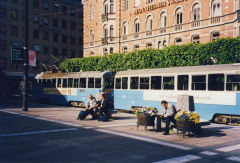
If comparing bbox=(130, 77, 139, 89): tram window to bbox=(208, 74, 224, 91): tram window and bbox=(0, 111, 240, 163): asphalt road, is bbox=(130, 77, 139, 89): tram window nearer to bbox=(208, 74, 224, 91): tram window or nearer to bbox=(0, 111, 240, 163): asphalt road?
bbox=(208, 74, 224, 91): tram window

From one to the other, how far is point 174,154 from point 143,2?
89.4ft

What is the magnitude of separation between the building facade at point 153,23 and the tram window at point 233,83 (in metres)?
10.9

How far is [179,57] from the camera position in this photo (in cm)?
2161

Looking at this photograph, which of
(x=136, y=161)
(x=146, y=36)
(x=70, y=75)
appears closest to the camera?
(x=136, y=161)

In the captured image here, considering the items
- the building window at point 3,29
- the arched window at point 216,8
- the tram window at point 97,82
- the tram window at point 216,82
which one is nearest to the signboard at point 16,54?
the tram window at point 97,82

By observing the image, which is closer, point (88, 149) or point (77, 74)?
point (88, 149)

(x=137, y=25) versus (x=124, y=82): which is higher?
(x=137, y=25)

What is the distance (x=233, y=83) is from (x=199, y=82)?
6.10 feet

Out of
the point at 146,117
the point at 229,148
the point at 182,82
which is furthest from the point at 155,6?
the point at 229,148

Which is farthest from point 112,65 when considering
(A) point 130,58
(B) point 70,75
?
(B) point 70,75

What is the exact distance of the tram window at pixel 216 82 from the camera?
1343cm

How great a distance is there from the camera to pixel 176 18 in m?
28.1

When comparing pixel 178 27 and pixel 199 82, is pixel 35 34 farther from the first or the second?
pixel 199 82

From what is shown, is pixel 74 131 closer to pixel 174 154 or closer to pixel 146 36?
pixel 174 154
